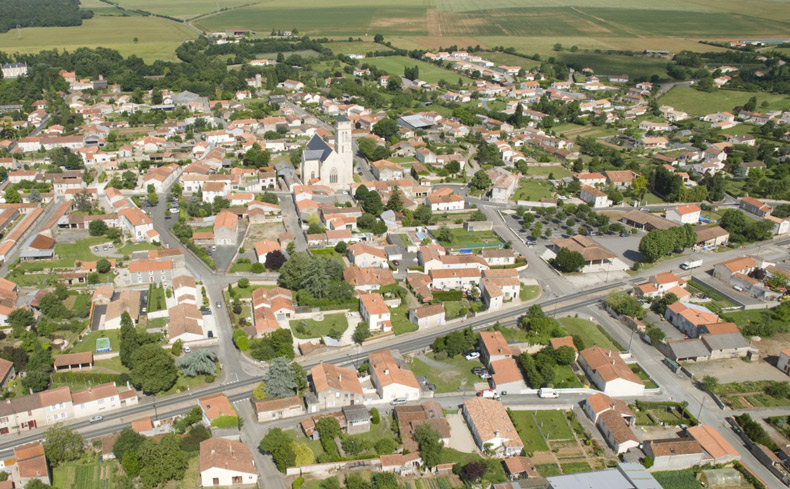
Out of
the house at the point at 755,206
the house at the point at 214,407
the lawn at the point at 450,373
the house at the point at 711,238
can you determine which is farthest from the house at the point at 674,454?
the house at the point at 755,206

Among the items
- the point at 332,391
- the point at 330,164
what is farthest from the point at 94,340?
the point at 330,164

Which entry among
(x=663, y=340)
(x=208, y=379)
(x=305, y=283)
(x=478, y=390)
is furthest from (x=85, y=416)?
(x=663, y=340)

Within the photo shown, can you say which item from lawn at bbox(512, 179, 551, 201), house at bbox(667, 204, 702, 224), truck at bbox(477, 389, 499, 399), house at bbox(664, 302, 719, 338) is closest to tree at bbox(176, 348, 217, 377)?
truck at bbox(477, 389, 499, 399)

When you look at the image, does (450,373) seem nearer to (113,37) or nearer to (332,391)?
(332,391)

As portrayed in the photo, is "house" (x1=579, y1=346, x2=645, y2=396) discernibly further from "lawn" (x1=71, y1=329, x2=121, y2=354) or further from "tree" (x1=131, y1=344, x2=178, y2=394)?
"lawn" (x1=71, y1=329, x2=121, y2=354)

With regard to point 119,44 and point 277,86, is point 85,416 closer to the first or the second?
point 277,86

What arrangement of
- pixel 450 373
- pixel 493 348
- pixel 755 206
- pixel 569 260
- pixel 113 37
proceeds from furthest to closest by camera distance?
pixel 113 37, pixel 755 206, pixel 569 260, pixel 493 348, pixel 450 373

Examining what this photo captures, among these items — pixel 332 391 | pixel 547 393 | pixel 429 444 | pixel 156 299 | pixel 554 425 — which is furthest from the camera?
pixel 156 299
